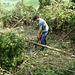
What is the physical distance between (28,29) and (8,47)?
166 inches

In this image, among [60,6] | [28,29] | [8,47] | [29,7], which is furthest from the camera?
[29,7]

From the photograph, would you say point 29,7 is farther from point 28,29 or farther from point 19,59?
point 19,59

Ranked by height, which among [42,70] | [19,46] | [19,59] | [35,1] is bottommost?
[42,70]

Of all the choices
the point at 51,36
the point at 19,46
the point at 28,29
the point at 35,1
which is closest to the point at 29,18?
the point at 28,29

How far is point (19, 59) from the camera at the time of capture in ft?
12.2

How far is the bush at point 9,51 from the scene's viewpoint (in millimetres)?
3421

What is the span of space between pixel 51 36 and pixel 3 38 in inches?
144

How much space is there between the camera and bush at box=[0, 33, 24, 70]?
3.42 m

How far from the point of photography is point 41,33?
17.3ft

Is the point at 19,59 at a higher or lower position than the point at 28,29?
lower

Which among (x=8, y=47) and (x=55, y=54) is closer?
(x=8, y=47)

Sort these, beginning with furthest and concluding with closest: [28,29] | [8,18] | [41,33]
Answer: [8,18] < [28,29] < [41,33]

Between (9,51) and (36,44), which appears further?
(36,44)

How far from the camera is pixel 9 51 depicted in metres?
3.51
